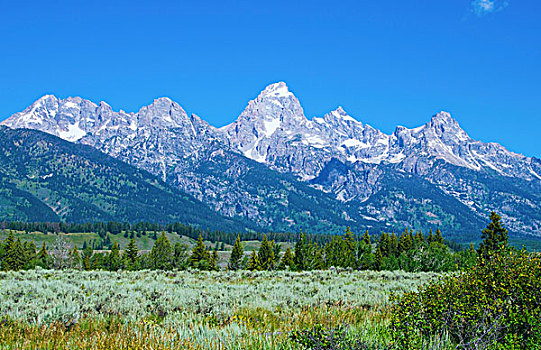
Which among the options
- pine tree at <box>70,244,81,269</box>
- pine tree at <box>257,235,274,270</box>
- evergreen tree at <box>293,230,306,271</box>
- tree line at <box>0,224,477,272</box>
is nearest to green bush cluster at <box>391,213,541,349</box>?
tree line at <box>0,224,477,272</box>

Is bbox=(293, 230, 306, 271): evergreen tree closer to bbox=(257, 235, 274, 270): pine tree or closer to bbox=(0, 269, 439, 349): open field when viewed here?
bbox=(257, 235, 274, 270): pine tree

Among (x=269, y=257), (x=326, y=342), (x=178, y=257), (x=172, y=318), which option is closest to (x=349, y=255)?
(x=269, y=257)

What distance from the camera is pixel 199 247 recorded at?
345 ft

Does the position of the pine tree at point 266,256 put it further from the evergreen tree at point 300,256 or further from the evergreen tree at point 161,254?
the evergreen tree at point 161,254

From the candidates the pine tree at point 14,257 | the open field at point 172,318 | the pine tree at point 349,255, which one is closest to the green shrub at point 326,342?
the open field at point 172,318

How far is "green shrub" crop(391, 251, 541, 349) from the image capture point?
8742 millimetres

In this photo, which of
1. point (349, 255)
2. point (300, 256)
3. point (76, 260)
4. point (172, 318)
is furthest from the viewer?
point (76, 260)

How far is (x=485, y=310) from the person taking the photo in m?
9.14

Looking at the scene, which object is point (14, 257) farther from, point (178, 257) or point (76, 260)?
point (178, 257)

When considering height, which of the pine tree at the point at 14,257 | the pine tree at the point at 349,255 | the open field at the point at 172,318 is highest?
the pine tree at the point at 349,255

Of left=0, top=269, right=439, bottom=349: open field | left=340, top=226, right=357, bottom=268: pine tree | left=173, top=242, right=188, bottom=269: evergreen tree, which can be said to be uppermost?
left=340, top=226, right=357, bottom=268: pine tree

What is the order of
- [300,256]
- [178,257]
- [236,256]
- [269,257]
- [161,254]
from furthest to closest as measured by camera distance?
1. [236,256]
2. [178,257]
3. [161,254]
4. [269,257]
5. [300,256]

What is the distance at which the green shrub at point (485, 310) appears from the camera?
28.7 feet

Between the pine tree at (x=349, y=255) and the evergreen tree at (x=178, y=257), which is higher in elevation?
the pine tree at (x=349, y=255)
